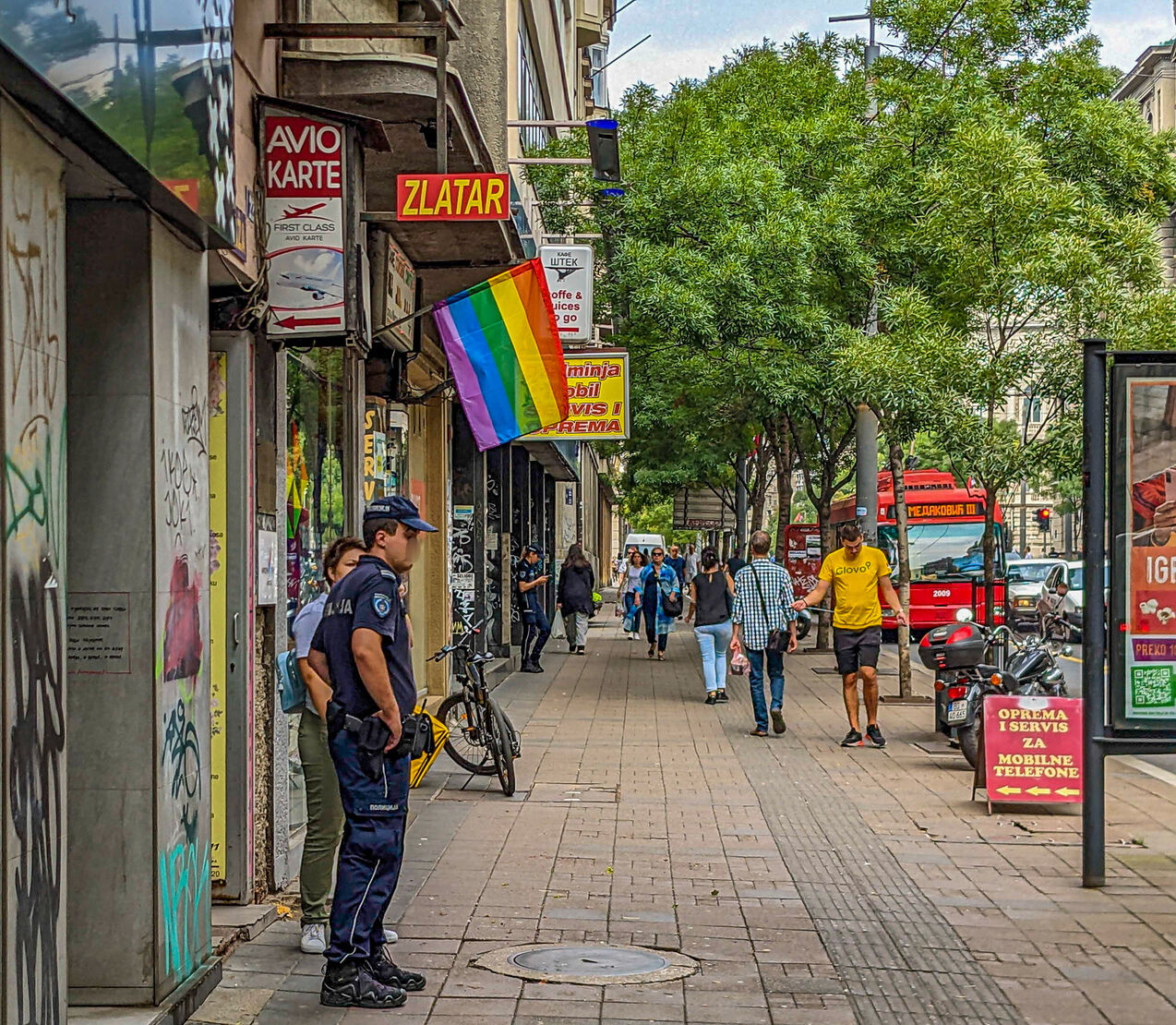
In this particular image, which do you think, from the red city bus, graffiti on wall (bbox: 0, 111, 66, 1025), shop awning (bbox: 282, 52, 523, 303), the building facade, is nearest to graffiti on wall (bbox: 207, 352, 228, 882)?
shop awning (bbox: 282, 52, 523, 303)

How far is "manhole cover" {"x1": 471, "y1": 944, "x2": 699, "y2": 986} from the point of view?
245 inches

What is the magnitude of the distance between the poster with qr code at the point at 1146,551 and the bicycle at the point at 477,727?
4438 millimetres

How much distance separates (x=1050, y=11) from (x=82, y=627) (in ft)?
65.2

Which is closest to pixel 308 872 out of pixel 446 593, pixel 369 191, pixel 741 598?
pixel 369 191

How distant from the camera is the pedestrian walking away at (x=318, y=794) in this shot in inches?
258

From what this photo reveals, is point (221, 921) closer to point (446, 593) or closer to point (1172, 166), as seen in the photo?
point (446, 593)

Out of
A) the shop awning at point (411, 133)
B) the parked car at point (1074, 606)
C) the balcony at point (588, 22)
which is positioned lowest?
the parked car at point (1074, 606)

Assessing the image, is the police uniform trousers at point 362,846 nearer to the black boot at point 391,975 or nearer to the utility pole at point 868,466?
the black boot at point 391,975

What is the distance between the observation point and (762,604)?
14531 mm

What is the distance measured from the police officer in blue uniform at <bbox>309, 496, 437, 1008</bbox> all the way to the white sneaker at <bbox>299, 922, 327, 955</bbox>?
754 mm

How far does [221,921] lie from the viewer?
22.8 ft

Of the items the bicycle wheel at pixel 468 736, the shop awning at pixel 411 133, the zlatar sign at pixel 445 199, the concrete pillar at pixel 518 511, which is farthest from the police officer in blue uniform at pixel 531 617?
the zlatar sign at pixel 445 199

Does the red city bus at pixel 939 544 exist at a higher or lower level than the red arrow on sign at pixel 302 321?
lower

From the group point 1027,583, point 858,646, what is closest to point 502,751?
point 858,646
